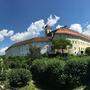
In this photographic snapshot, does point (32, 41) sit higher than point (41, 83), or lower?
higher

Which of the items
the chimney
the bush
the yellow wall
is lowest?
the bush

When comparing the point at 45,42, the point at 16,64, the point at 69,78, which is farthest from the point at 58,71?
the point at 45,42

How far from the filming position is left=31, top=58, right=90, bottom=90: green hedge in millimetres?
48562

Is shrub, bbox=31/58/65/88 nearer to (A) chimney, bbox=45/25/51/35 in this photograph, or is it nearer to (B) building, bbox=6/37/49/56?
(B) building, bbox=6/37/49/56

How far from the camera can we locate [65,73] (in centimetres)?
4950

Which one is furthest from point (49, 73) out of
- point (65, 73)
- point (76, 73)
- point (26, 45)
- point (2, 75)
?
point (26, 45)

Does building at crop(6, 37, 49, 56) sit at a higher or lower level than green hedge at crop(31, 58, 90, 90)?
higher

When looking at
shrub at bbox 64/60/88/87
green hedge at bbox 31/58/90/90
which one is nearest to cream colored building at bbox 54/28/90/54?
green hedge at bbox 31/58/90/90

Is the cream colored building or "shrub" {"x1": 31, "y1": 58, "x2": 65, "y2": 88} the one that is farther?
the cream colored building

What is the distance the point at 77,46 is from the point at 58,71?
7235 cm

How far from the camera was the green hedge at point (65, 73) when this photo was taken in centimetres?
4856

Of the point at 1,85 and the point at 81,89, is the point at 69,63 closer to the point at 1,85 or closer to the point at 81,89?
the point at 81,89

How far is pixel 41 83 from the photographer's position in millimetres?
53594

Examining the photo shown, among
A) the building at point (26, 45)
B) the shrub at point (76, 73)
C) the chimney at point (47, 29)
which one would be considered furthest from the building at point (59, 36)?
the shrub at point (76, 73)
